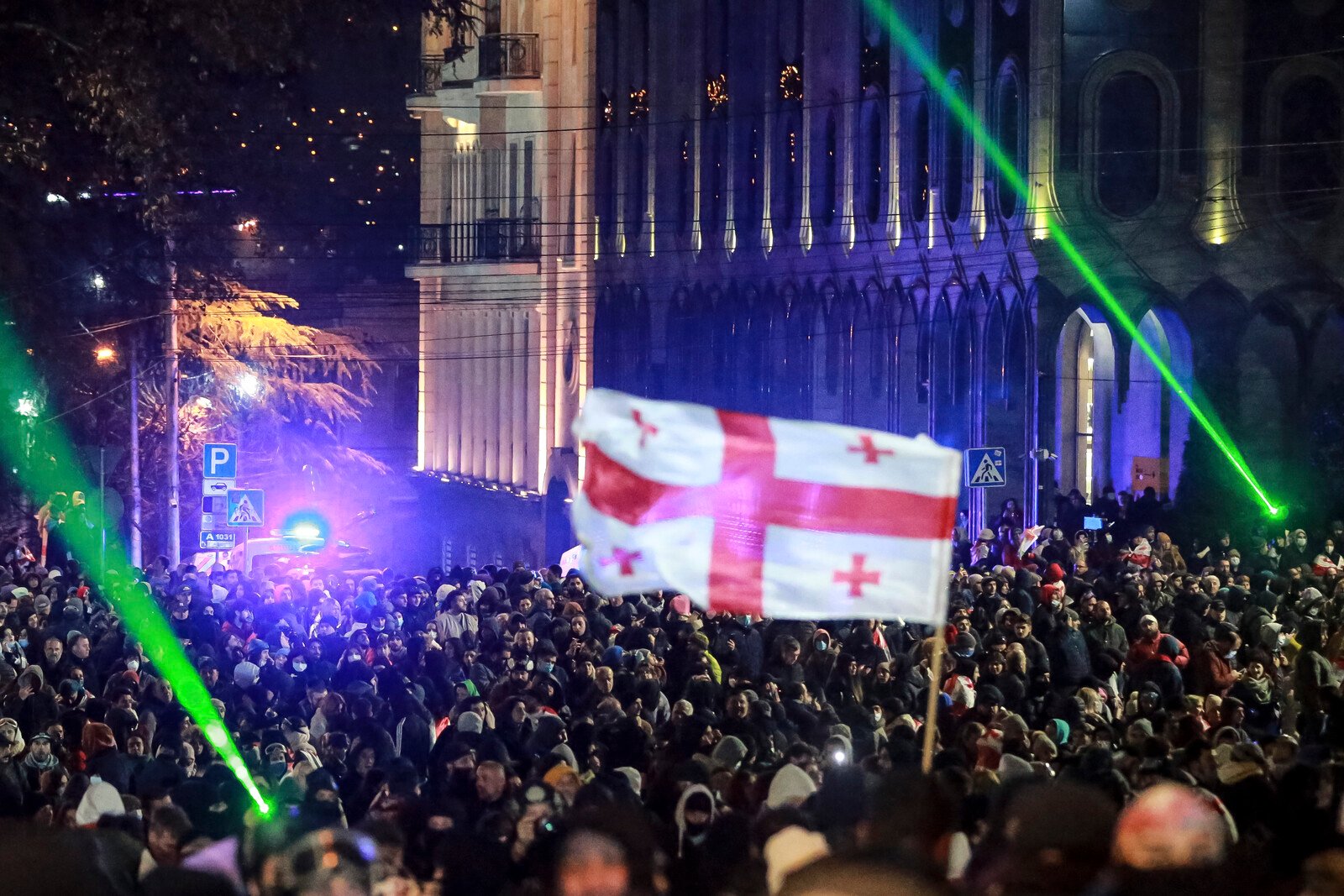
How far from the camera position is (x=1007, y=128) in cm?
3125

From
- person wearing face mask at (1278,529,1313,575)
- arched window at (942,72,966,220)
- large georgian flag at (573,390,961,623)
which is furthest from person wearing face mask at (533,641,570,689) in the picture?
arched window at (942,72,966,220)

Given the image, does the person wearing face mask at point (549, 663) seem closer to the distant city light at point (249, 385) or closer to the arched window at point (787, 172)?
the arched window at point (787, 172)

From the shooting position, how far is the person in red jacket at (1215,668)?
14.6m

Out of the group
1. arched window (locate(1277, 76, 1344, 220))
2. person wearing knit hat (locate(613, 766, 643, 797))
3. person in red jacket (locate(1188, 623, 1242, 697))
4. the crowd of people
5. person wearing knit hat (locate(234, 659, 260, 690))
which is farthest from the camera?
arched window (locate(1277, 76, 1344, 220))

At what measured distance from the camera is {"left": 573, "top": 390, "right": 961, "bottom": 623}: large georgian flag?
7672mm

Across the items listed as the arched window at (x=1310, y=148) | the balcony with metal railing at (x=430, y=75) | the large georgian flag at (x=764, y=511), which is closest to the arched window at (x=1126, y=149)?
the arched window at (x=1310, y=148)

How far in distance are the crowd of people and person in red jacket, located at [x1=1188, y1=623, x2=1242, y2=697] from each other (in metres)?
0.03

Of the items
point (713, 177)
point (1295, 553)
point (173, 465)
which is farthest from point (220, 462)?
point (713, 177)

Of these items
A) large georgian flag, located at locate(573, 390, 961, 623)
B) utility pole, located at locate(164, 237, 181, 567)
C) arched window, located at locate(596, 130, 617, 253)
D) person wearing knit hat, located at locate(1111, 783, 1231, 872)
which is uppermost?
arched window, located at locate(596, 130, 617, 253)

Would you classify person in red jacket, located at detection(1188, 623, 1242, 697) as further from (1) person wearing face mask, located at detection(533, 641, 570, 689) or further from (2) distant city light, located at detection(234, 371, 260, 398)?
(2) distant city light, located at detection(234, 371, 260, 398)

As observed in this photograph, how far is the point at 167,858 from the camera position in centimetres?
827

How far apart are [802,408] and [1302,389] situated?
10.8 m

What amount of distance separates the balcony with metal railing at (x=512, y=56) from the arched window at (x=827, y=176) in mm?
11849

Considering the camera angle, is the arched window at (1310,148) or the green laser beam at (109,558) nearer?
the green laser beam at (109,558)
